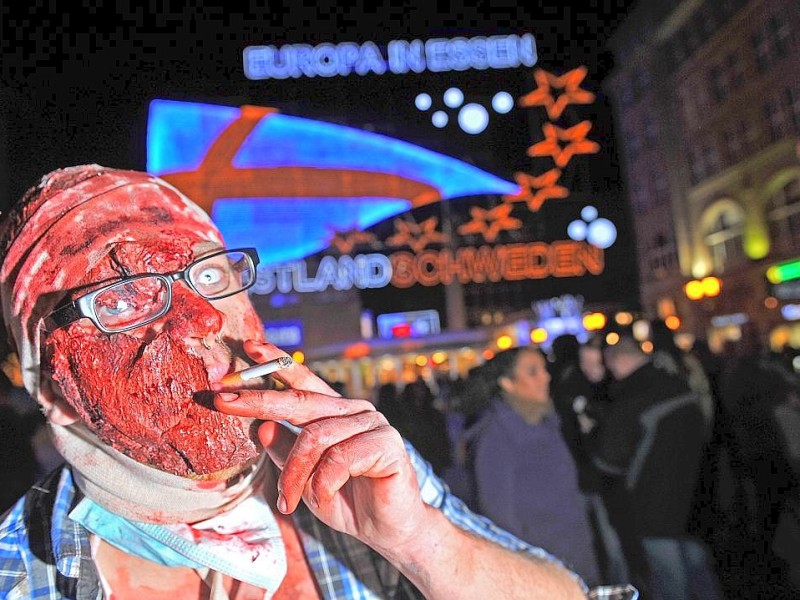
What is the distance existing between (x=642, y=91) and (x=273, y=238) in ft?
6.25

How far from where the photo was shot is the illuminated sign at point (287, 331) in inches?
71.6

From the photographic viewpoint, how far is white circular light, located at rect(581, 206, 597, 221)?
310 cm

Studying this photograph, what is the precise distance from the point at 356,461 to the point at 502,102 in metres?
2.19

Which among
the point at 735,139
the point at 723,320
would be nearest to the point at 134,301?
the point at 735,139

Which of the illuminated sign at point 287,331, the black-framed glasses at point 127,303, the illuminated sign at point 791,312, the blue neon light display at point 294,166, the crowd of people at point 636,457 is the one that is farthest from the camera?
the illuminated sign at point 791,312

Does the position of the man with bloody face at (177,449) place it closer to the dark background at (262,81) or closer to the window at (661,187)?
the dark background at (262,81)

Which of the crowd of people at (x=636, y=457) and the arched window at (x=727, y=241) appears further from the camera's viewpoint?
the arched window at (x=727, y=241)

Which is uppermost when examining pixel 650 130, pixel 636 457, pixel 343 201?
pixel 650 130

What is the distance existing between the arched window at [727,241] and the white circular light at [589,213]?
3.46 feet

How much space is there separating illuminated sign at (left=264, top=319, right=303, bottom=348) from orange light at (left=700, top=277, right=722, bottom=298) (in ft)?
8.07

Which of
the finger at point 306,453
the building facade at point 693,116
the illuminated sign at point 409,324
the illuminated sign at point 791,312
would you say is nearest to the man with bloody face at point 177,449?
the finger at point 306,453

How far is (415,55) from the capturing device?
7.57 feet

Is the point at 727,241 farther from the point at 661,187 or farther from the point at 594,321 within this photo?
the point at 594,321

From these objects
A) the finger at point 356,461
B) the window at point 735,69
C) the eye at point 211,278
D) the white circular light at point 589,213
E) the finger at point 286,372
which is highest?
the window at point 735,69
